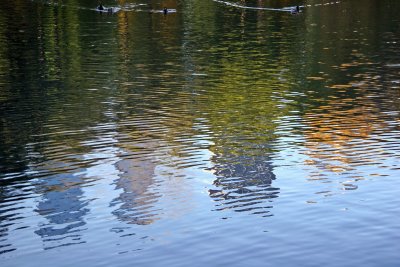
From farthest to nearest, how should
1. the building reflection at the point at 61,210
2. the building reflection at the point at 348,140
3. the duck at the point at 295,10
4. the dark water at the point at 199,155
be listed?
1. the duck at the point at 295,10
2. the building reflection at the point at 348,140
3. the building reflection at the point at 61,210
4. the dark water at the point at 199,155

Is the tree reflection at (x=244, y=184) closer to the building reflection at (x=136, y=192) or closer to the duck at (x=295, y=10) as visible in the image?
the building reflection at (x=136, y=192)

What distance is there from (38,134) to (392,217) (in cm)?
2192

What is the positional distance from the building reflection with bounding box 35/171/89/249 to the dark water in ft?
0.27

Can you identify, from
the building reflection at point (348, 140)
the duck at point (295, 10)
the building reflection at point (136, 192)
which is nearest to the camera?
the building reflection at point (136, 192)

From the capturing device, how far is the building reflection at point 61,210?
27.2 m

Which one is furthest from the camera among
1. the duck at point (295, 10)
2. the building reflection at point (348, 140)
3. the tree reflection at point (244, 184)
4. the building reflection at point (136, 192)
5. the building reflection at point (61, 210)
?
the duck at point (295, 10)

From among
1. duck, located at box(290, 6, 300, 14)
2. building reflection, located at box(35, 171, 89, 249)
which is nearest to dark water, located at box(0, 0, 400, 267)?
building reflection, located at box(35, 171, 89, 249)

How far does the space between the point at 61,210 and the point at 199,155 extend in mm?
10012

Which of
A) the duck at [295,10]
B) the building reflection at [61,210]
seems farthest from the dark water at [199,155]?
the duck at [295,10]

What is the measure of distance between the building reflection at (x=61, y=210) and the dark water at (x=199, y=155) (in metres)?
0.08

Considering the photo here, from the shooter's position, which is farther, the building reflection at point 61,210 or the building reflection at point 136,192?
→ the building reflection at point 136,192

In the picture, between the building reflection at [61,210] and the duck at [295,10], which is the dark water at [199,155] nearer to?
the building reflection at [61,210]

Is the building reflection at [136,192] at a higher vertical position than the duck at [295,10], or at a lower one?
lower

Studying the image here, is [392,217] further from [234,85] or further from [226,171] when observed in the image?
[234,85]
